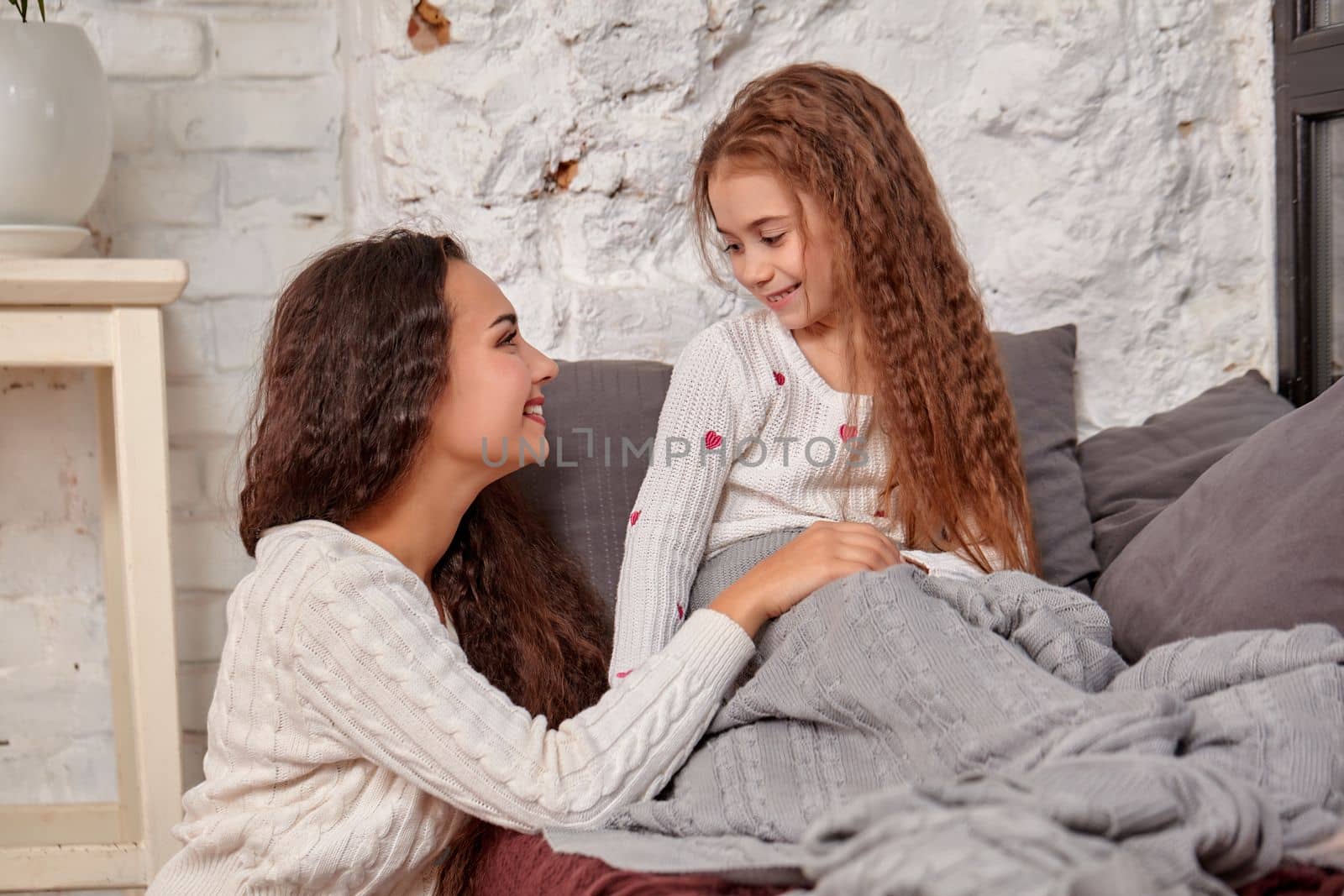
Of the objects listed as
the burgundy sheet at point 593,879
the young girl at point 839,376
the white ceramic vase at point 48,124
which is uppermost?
the white ceramic vase at point 48,124

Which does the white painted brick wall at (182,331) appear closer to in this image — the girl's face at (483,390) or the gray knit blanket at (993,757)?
the girl's face at (483,390)

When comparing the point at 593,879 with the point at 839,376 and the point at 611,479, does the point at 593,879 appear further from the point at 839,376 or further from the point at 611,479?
the point at 839,376

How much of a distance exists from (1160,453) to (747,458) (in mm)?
564

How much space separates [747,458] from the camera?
4.87 feet

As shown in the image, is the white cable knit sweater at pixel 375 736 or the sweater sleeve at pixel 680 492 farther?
the sweater sleeve at pixel 680 492

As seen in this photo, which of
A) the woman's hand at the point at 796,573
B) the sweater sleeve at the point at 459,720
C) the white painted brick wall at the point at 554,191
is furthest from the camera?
the white painted brick wall at the point at 554,191

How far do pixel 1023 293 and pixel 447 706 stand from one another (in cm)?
118

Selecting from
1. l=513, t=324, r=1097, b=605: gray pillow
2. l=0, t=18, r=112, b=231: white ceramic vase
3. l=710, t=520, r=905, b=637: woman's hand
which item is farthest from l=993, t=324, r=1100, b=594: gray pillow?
l=0, t=18, r=112, b=231: white ceramic vase

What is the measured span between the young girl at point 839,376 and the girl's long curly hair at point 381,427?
0.15 meters

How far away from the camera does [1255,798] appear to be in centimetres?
79

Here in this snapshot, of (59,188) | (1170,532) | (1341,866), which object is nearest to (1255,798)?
(1341,866)

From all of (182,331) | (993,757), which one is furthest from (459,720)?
(182,331)

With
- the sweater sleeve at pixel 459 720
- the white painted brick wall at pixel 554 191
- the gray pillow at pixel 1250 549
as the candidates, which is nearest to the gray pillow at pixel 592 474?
the white painted brick wall at pixel 554 191

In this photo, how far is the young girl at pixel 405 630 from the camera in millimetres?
1045
